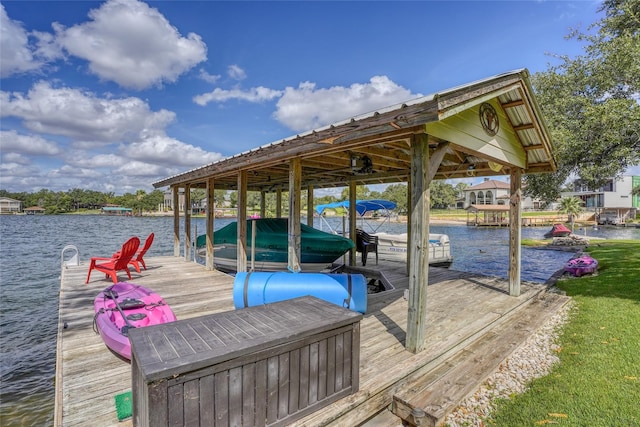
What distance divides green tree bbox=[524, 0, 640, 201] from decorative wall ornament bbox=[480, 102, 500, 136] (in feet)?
10.4

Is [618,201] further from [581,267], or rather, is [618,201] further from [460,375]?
[460,375]

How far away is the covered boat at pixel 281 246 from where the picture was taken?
757cm

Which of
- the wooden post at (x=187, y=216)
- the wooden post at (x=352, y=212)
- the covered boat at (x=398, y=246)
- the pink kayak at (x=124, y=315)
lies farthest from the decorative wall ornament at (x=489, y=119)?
the wooden post at (x=187, y=216)

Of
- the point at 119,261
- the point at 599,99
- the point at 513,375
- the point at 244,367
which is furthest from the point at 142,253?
the point at 599,99

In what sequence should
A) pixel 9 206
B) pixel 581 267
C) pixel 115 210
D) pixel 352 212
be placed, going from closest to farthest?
pixel 352 212, pixel 581 267, pixel 115 210, pixel 9 206

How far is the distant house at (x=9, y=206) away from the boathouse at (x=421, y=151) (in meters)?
106

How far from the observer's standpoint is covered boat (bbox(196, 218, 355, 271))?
24.8 ft

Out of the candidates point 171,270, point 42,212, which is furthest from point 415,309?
point 42,212

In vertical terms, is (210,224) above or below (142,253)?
above

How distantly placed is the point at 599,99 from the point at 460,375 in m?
9.21

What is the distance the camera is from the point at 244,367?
1847 millimetres

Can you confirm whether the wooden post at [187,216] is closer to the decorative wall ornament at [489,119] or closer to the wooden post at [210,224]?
the wooden post at [210,224]

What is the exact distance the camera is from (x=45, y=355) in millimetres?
4973

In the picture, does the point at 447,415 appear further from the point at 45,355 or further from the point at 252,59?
the point at 252,59
